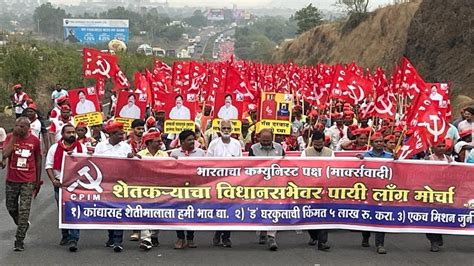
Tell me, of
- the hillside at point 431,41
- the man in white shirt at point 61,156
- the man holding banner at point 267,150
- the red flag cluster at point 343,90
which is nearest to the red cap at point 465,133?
the red flag cluster at point 343,90

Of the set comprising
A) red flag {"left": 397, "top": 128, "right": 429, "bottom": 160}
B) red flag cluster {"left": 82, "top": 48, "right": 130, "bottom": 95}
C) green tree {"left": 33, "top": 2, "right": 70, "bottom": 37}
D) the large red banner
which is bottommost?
the large red banner

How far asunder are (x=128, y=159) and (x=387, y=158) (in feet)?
9.72

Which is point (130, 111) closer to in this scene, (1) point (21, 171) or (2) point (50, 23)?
(1) point (21, 171)

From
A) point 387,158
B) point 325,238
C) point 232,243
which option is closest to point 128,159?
point 232,243

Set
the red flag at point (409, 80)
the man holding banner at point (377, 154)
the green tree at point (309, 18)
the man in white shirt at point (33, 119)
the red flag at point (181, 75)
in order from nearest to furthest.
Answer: the man holding banner at point (377, 154) → the red flag at point (409, 80) → the man in white shirt at point (33, 119) → the red flag at point (181, 75) → the green tree at point (309, 18)

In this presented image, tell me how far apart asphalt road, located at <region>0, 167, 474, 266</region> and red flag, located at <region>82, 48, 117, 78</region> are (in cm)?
633

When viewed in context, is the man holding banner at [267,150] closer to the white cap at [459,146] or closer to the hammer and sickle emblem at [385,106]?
the white cap at [459,146]

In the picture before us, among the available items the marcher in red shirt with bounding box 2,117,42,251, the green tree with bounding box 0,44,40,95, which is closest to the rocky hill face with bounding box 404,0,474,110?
the green tree with bounding box 0,44,40,95

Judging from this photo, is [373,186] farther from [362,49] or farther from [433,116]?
[362,49]

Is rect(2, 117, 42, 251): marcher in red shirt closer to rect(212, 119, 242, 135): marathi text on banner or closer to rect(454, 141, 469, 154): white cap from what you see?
rect(212, 119, 242, 135): marathi text on banner

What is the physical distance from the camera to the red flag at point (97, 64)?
49.5 feet

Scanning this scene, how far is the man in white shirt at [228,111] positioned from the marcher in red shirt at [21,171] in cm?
336

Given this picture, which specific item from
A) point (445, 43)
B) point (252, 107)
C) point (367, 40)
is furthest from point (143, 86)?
point (367, 40)

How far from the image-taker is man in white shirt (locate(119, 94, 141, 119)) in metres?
11.3
